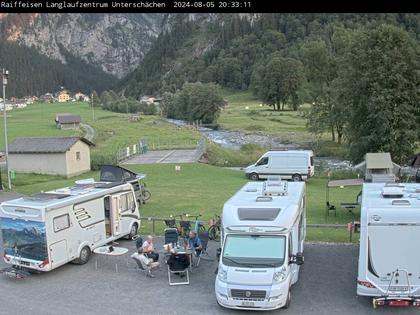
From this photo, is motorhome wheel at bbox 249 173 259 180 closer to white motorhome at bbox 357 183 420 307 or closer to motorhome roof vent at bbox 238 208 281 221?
motorhome roof vent at bbox 238 208 281 221

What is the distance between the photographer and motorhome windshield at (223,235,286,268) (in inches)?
512

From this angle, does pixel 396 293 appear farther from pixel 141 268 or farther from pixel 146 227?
pixel 146 227

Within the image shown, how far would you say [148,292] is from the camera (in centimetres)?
1469

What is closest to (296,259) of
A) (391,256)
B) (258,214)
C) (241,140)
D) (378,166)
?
(258,214)

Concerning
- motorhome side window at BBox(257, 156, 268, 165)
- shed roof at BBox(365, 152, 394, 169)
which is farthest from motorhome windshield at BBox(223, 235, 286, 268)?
motorhome side window at BBox(257, 156, 268, 165)

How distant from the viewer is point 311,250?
18344mm

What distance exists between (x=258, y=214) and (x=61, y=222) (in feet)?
20.3

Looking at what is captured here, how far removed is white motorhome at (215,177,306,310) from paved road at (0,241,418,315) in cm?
70

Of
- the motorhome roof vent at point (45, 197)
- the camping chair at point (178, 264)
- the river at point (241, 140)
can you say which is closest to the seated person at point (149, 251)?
the camping chair at point (178, 264)

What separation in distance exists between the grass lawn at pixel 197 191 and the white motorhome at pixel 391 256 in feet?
23.0

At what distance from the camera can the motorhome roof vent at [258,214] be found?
1363cm

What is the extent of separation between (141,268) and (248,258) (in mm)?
4508
